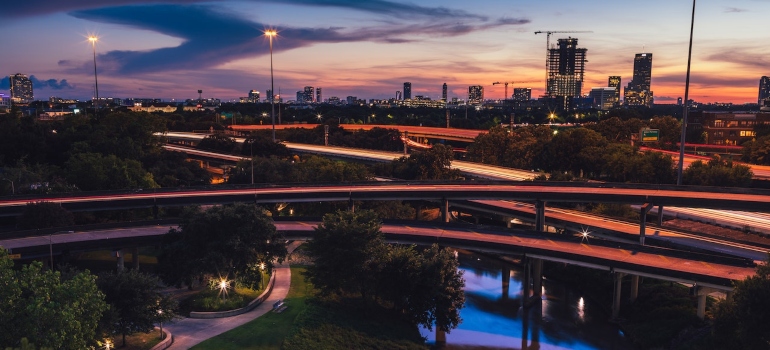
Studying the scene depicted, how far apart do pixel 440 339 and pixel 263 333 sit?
43.6 ft

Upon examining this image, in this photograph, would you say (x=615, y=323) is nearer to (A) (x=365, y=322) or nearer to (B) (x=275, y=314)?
(A) (x=365, y=322)

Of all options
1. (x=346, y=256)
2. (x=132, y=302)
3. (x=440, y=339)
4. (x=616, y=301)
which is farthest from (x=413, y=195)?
(x=132, y=302)

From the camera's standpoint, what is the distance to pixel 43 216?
4603 cm

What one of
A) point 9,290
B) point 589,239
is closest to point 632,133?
point 589,239

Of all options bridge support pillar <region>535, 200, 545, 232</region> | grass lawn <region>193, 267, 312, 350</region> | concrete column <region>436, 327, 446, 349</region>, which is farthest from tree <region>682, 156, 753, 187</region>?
grass lawn <region>193, 267, 312, 350</region>

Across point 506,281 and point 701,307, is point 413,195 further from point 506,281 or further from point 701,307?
point 701,307

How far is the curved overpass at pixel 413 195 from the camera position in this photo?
4997cm

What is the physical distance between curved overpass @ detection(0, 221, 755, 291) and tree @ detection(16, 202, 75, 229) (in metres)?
3.09

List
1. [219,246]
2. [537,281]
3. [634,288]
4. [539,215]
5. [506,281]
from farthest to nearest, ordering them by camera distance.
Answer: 1. [506,281]
2. [539,215]
3. [537,281]
4. [634,288]
5. [219,246]

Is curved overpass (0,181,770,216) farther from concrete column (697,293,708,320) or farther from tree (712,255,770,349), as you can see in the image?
tree (712,255,770,349)

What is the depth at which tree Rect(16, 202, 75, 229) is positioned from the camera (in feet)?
151

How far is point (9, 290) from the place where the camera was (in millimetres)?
22078

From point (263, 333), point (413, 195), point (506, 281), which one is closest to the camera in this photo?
point (263, 333)

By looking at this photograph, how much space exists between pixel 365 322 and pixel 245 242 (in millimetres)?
9995
